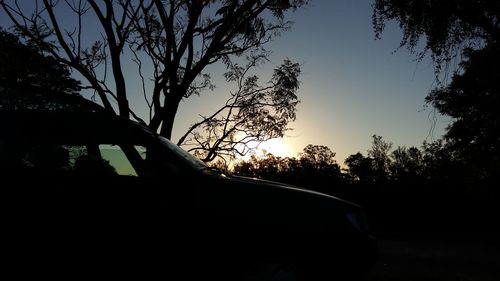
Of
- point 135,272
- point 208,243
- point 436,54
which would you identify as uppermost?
point 436,54

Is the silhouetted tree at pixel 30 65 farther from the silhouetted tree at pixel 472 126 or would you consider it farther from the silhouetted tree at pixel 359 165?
the silhouetted tree at pixel 359 165

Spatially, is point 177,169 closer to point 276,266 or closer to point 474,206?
point 276,266

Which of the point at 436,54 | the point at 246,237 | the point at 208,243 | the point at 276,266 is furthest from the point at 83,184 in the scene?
the point at 436,54

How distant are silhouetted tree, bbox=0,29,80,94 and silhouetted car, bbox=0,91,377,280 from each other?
13.7 metres

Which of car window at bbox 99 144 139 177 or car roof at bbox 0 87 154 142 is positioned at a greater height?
car roof at bbox 0 87 154 142

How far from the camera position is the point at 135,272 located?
137 inches

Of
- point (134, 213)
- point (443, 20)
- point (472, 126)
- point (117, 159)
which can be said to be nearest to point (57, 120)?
point (117, 159)

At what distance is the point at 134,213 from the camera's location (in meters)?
3.48

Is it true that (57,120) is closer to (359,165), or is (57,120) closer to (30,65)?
(30,65)

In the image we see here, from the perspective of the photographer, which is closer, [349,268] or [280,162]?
[349,268]

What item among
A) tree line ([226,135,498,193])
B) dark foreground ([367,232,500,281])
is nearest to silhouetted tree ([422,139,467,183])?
tree line ([226,135,498,193])

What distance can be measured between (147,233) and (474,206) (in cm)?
3429

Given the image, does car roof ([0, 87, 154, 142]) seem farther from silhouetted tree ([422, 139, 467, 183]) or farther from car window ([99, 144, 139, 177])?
silhouetted tree ([422, 139, 467, 183])

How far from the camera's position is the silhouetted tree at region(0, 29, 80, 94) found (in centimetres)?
1628
